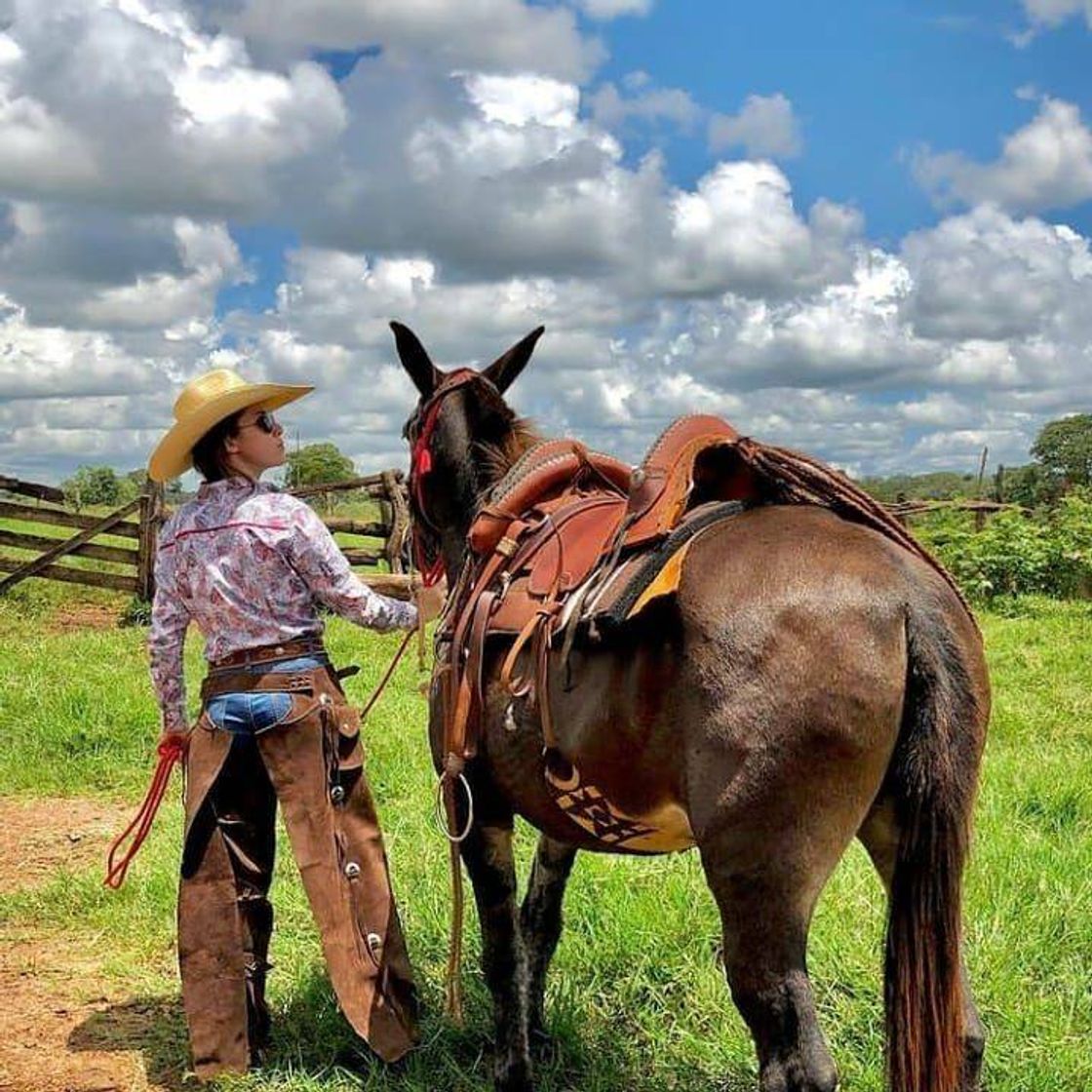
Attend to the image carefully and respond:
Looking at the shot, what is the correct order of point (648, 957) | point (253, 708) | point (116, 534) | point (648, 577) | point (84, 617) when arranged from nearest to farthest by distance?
point (648, 577) → point (253, 708) → point (648, 957) → point (84, 617) → point (116, 534)

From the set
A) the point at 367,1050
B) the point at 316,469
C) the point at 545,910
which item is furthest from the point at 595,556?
the point at 316,469

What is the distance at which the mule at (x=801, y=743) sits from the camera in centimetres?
238

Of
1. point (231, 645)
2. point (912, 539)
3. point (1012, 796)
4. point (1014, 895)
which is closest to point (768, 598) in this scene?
point (912, 539)

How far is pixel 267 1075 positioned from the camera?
3.64m

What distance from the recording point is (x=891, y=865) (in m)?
2.73

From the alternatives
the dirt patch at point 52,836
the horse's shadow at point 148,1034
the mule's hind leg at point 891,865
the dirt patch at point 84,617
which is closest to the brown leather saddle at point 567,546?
the mule's hind leg at point 891,865

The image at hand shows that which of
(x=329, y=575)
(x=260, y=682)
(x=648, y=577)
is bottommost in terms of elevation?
(x=260, y=682)

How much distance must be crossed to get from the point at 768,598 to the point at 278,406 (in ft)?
6.17

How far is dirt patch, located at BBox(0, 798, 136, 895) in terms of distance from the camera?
5652mm

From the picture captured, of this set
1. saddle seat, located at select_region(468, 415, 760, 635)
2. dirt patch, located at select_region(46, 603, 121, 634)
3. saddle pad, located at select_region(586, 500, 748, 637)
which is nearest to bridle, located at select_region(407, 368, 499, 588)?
saddle seat, located at select_region(468, 415, 760, 635)

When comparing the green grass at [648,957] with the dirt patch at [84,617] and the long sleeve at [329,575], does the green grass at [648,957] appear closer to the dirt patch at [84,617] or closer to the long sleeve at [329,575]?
the long sleeve at [329,575]

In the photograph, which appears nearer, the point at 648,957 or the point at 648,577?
the point at 648,577

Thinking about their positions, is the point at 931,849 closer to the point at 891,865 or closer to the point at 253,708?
the point at 891,865

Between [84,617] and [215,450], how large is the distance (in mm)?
11468
